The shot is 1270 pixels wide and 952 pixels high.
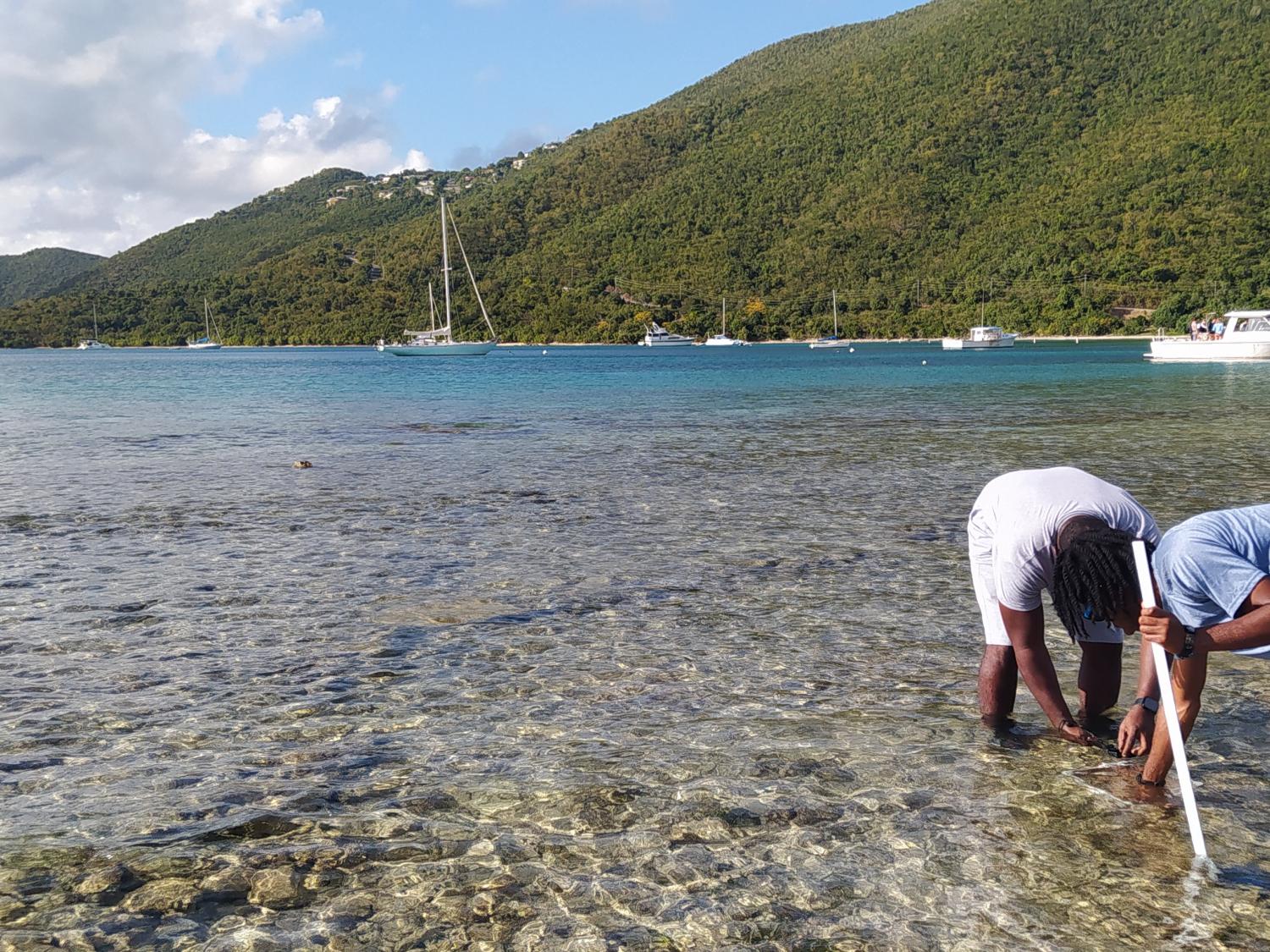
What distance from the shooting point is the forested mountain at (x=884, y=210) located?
128 metres

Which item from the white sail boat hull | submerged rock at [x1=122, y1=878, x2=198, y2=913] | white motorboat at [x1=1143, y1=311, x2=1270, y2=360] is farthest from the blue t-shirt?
the white sail boat hull

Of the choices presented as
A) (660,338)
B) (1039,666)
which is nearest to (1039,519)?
(1039,666)

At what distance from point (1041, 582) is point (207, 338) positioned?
181m

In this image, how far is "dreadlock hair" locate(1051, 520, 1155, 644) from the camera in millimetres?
4223

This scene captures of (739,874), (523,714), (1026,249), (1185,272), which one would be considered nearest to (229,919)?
(739,874)

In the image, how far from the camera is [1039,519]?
4848 mm

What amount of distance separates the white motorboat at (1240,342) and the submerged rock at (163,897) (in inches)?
2696

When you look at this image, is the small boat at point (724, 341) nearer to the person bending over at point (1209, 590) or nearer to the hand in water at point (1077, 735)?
the hand in water at point (1077, 735)

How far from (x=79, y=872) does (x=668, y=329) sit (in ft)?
537

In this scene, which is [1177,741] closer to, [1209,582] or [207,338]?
[1209,582]

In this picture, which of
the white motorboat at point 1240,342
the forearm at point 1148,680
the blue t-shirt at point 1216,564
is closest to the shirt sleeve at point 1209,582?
the blue t-shirt at point 1216,564

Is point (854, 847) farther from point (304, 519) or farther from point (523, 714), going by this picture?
point (304, 519)

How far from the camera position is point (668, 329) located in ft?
544

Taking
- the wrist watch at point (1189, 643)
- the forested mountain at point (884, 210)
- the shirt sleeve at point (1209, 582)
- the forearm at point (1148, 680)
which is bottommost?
the forearm at point (1148, 680)
